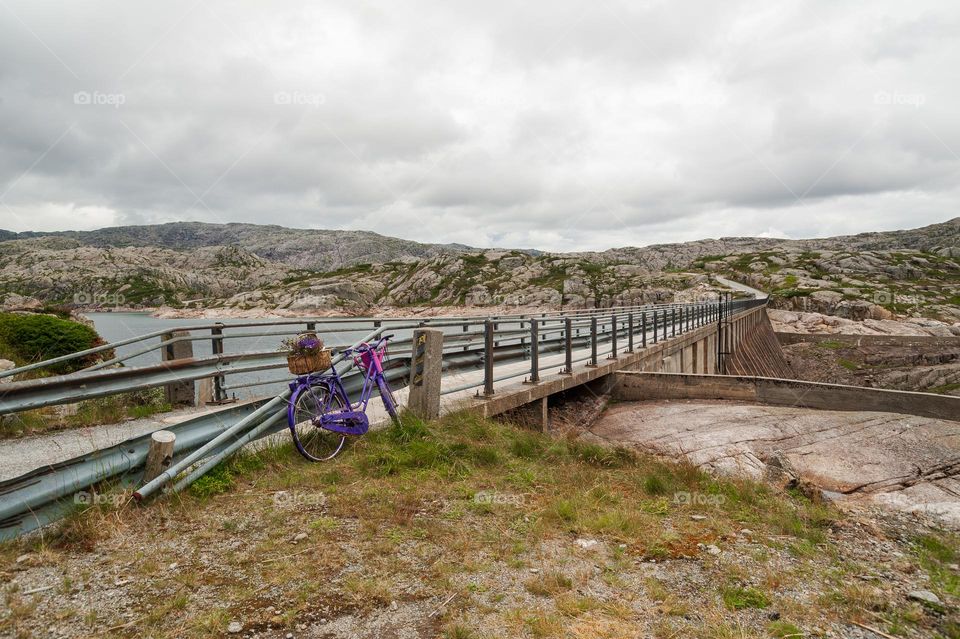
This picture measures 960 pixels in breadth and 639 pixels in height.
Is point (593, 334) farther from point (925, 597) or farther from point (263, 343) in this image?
point (263, 343)

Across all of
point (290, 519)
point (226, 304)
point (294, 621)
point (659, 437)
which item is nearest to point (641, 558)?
point (294, 621)

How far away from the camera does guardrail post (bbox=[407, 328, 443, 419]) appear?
7.02 meters

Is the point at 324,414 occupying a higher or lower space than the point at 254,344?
higher

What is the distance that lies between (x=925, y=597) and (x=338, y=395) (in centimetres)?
548

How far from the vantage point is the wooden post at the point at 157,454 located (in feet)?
14.2

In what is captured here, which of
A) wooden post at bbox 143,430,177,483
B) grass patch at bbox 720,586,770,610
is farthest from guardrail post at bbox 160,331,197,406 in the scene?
grass patch at bbox 720,586,770,610

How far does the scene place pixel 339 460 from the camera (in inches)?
221

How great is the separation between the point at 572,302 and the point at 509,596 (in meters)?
98.7

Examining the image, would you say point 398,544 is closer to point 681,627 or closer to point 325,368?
point 681,627

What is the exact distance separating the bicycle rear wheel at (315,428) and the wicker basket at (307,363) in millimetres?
221

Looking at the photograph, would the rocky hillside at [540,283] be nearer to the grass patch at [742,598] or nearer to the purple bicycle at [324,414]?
the purple bicycle at [324,414]

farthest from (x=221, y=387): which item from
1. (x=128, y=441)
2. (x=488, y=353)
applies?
(x=488, y=353)

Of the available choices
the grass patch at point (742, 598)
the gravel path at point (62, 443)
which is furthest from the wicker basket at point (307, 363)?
the grass patch at point (742, 598)

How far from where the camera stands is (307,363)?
5.66 m
